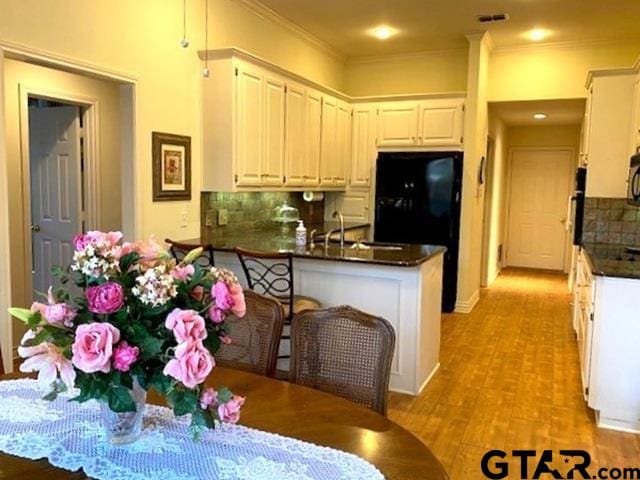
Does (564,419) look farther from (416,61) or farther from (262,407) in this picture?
(416,61)

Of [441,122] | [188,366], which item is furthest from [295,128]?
[188,366]

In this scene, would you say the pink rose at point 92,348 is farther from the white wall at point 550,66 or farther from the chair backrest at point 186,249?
the white wall at point 550,66

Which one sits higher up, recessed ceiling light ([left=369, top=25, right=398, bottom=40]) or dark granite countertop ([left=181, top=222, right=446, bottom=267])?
recessed ceiling light ([left=369, top=25, right=398, bottom=40])

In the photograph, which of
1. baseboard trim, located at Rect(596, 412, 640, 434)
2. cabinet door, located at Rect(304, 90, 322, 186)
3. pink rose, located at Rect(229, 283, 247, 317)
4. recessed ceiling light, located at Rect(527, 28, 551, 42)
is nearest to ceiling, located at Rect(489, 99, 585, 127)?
recessed ceiling light, located at Rect(527, 28, 551, 42)

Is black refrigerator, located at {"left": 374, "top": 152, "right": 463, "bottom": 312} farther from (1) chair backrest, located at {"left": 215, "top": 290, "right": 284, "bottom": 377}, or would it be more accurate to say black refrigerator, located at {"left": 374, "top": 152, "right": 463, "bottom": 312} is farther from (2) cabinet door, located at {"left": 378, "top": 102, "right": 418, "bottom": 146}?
(1) chair backrest, located at {"left": 215, "top": 290, "right": 284, "bottom": 377}

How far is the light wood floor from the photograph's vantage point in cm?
289

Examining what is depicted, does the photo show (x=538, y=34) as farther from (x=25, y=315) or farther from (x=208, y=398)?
(x=25, y=315)

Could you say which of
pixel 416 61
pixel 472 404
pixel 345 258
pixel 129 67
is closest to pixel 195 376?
pixel 345 258

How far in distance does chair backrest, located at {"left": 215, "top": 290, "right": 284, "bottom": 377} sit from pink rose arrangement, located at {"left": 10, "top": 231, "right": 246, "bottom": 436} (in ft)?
2.41

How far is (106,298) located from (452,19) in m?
4.80

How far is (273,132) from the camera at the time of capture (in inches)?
184

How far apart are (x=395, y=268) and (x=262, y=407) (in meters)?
1.99

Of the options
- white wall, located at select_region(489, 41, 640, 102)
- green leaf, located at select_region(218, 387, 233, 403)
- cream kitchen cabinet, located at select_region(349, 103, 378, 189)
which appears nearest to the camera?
green leaf, located at select_region(218, 387, 233, 403)

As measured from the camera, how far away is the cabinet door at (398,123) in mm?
6027
